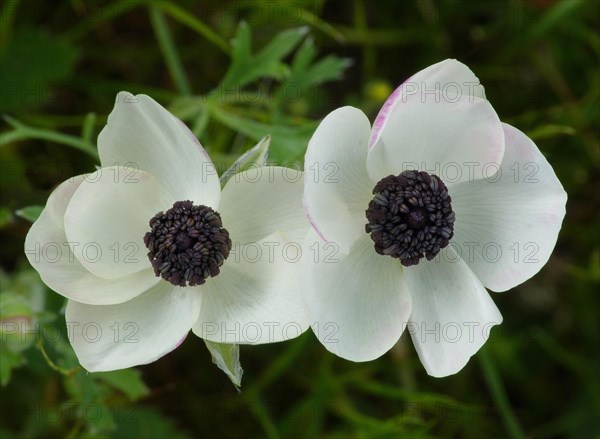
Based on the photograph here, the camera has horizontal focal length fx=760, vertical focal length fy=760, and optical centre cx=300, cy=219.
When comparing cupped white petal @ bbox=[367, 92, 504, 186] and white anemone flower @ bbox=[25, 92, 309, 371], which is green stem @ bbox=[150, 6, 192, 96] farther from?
cupped white petal @ bbox=[367, 92, 504, 186]

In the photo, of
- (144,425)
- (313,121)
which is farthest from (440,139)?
(144,425)

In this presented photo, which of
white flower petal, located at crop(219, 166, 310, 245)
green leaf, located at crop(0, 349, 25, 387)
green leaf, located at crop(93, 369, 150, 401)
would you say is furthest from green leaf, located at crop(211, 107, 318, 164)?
green leaf, located at crop(0, 349, 25, 387)

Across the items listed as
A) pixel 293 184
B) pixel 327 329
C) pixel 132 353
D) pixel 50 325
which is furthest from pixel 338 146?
pixel 50 325

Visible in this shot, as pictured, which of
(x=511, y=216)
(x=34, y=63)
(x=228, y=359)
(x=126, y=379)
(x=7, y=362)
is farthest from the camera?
(x=34, y=63)

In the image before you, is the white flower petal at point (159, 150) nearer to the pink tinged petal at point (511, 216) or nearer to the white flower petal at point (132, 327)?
the white flower petal at point (132, 327)

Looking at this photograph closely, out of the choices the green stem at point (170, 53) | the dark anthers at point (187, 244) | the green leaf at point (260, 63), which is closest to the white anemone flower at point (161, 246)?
the dark anthers at point (187, 244)

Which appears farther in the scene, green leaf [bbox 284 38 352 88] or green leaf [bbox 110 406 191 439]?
green leaf [bbox 110 406 191 439]

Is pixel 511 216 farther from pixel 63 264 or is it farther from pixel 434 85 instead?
pixel 63 264
